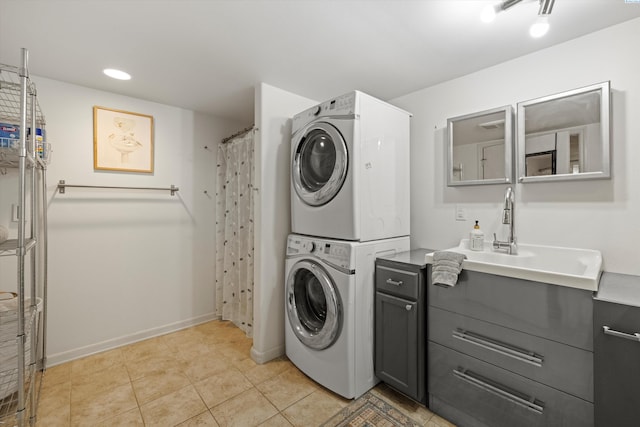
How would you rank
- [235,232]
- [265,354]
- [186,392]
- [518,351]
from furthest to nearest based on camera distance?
[235,232] < [265,354] < [186,392] < [518,351]

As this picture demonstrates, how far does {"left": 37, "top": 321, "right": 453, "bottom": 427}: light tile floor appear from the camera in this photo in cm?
164

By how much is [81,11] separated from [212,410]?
2359mm

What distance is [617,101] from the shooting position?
5.06ft

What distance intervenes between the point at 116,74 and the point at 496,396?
324 centimetres

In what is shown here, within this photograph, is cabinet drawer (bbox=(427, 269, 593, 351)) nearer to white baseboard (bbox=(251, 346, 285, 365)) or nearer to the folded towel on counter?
the folded towel on counter

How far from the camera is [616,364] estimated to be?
1.08 meters

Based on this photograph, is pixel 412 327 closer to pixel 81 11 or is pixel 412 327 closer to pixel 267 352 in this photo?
pixel 267 352

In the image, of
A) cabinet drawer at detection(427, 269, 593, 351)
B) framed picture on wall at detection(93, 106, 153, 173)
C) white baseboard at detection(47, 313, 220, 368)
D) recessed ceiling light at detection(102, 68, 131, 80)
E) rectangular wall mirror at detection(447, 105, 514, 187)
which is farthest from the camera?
framed picture on wall at detection(93, 106, 153, 173)

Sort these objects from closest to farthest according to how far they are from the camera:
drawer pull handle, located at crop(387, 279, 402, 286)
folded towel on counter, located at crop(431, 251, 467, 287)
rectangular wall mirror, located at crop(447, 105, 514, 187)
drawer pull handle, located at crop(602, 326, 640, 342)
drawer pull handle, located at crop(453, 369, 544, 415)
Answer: drawer pull handle, located at crop(602, 326, 640, 342)
drawer pull handle, located at crop(453, 369, 544, 415)
folded towel on counter, located at crop(431, 251, 467, 287)
drawer pull handle, located at crop(387, 279, 402, 286)
rectangular wall mirror, located at crop(447, 105, 514, 187)

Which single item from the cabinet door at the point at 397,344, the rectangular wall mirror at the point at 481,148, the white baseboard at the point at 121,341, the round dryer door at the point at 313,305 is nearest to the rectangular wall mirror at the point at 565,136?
the rectangular wall mirror at the point at 481,148

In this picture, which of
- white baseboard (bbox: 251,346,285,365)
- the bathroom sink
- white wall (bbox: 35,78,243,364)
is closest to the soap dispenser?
the bathroom sink

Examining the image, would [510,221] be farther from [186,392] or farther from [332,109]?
[186,392]

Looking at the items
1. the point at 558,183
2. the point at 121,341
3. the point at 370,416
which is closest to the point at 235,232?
the point at 121,341

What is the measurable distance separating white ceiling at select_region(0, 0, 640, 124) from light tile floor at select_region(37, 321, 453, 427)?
226 centimetres
